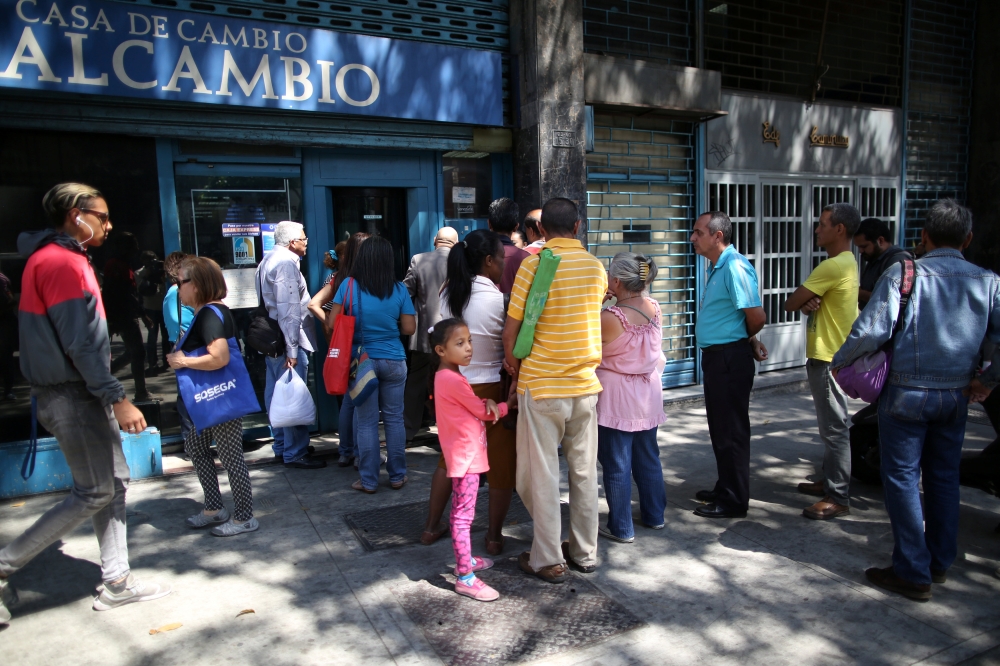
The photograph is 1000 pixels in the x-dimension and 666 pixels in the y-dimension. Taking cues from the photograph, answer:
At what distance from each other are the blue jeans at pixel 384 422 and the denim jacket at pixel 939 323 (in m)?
2.97

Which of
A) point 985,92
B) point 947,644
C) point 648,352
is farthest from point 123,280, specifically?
point 985,92

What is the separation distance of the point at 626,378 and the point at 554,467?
75 centimetres

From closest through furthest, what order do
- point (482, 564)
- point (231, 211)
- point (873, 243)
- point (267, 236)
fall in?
1. point (482, 564)
2. point (873, 243)
3. point (231, 211)
4. point (267, 236)

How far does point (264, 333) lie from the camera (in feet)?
17.5

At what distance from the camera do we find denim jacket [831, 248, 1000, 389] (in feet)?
11.1

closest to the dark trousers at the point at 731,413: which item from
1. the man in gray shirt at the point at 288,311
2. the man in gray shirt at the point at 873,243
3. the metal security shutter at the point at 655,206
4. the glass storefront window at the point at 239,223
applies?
the man in gray shirt at the point at 873,243

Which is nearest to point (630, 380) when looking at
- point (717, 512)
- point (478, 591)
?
point (717, 512)

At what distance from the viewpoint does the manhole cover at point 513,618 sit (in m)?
3.05

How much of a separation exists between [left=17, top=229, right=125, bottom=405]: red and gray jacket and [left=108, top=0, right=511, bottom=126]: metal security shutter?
2.91m

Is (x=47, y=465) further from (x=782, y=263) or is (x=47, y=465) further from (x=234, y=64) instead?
(x=782, y=263)

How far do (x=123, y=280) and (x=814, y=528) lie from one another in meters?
5.32

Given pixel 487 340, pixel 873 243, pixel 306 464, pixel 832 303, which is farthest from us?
pixel 306 464

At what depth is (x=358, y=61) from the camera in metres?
5.92

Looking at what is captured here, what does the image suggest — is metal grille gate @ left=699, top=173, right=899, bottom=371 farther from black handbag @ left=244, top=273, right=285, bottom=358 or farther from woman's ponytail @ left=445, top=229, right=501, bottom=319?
black handbag @ left=244, top=273, right=285, bottom=358
